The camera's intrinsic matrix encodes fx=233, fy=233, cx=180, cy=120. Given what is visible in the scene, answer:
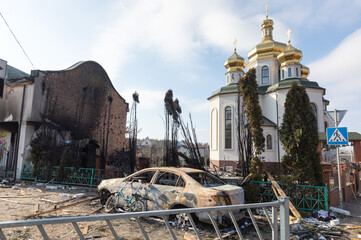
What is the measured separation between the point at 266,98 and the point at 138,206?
880 inches

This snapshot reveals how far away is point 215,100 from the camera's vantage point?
26734 mm

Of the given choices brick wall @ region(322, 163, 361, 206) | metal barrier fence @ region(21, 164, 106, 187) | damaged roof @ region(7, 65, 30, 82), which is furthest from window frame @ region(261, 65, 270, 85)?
damaged roof @ region(7, 65, 30, 82)

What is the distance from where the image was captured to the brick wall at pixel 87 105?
602 inches

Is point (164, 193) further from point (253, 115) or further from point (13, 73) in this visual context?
point (13, 73)

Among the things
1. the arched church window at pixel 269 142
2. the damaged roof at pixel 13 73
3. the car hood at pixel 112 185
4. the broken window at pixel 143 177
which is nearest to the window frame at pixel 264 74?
the arched church window at pixel 269 142

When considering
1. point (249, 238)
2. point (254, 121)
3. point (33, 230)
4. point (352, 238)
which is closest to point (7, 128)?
point (33, 230)

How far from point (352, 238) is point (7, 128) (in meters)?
19.2

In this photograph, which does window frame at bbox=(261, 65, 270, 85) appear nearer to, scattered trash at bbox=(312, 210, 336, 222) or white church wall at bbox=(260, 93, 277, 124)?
white church wall at bbox=(260, 93, 277, 124)

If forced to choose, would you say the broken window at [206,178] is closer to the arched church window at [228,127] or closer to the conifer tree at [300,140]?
the conifer tree at [300,140]

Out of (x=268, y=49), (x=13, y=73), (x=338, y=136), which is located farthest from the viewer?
(x=268, y=49)

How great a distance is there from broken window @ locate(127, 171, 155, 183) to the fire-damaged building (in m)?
7.23

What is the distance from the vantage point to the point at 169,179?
7.09 meters

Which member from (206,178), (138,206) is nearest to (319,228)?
(206,178)

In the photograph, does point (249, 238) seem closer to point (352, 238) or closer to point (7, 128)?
point (352, 238)
